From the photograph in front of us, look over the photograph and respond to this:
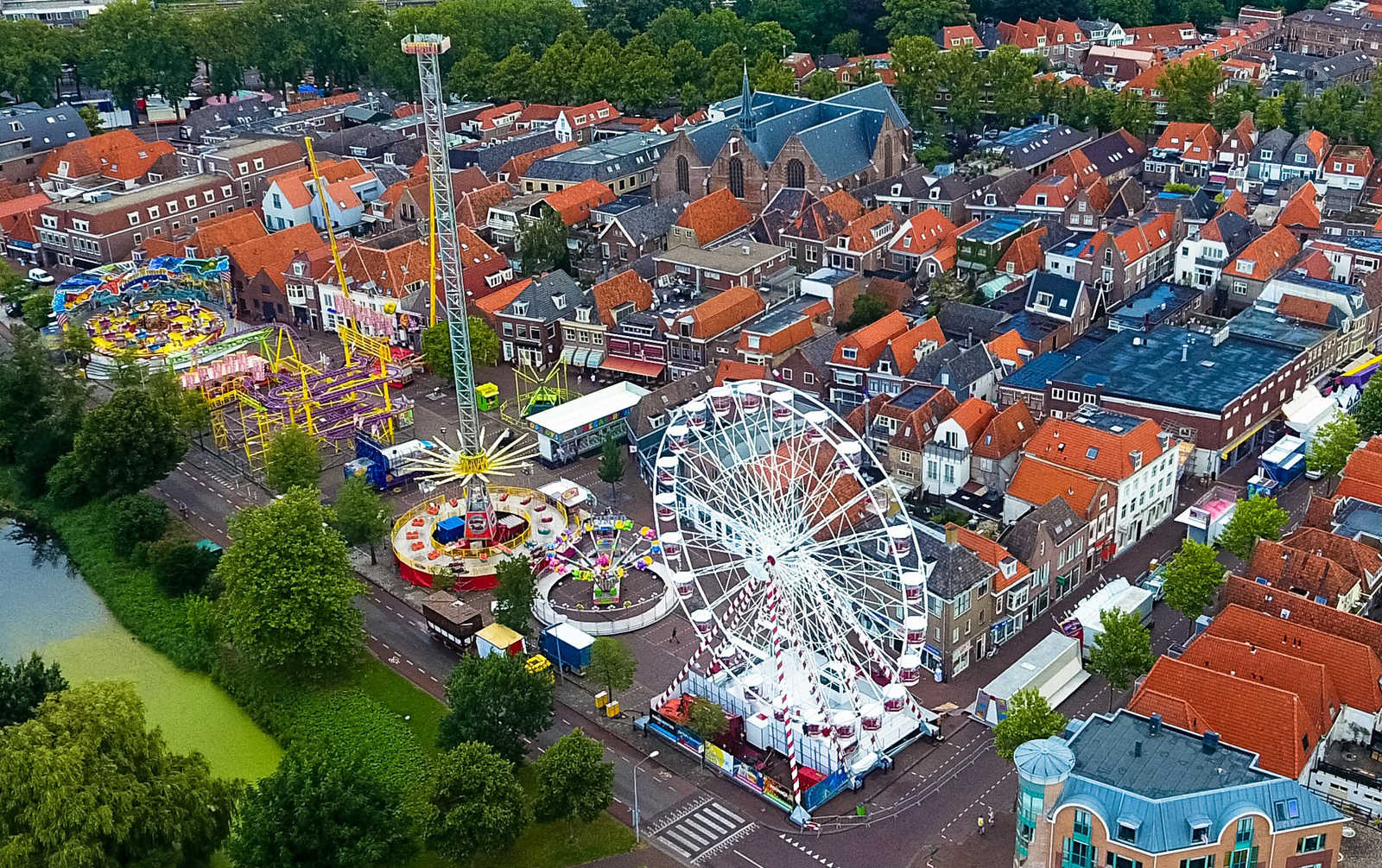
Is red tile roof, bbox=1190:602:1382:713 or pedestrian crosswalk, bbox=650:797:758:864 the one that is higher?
red tile roof, bbox=1190:602:1382:713

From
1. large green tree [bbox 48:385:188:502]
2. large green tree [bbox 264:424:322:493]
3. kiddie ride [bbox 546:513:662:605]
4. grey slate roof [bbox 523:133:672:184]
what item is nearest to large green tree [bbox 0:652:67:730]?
large green tree [bbox 264:424:322:493]

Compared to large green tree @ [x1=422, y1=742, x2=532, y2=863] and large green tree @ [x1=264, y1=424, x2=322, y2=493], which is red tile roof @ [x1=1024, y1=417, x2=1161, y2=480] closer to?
large green tree @ [x1=422, y1=742, x2=532, y2=863]

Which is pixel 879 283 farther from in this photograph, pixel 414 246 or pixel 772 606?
pixel 772 606

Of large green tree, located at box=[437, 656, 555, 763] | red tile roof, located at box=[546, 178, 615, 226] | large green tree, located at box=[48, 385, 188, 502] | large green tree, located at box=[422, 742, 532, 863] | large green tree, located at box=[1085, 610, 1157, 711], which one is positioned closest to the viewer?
large green tree, located at box=[422, 742, 532, 863]

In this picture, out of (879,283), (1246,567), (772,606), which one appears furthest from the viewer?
(879,283)

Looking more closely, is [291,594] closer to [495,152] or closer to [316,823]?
[316,823]

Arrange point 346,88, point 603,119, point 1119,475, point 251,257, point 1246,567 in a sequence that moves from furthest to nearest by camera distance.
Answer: point 346,88, point 603,119, point 251,257, point 1119,475, point 1246,567

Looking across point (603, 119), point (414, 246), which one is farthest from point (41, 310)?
point (603, 119)
